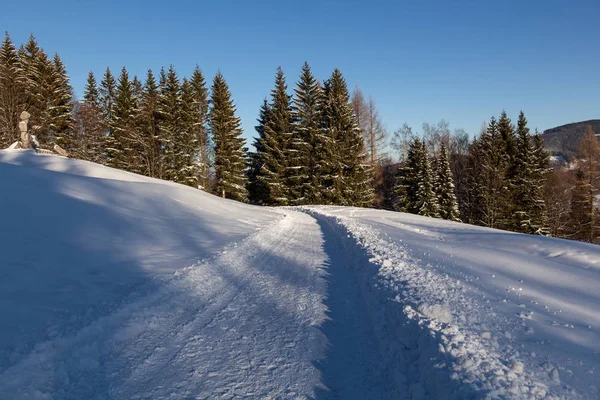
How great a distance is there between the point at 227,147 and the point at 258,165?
13.3 feet

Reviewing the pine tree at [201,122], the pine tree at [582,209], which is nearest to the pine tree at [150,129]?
the pine tree at [201,122]

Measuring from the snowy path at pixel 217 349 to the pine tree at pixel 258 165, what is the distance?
2905cm

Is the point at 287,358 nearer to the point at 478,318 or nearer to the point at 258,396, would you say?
the point at 258,396

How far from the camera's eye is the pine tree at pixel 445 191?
97.7 feet

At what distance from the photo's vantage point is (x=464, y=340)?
10.8 ft

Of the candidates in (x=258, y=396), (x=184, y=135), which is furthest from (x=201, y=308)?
(x=184, y=135)

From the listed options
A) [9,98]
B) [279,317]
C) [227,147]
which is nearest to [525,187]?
[227,147]

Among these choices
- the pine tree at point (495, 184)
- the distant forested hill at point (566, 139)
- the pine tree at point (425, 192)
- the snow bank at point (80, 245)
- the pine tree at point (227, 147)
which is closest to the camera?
the snow bank at point (80, 245)

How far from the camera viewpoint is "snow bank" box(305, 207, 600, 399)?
2.61 meters

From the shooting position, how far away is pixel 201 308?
461cm

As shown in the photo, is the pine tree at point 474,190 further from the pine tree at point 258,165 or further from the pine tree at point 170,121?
the pine tree at point 170,121

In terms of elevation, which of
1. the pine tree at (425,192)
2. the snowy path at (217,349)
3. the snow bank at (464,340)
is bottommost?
the snowy path at (217,349)

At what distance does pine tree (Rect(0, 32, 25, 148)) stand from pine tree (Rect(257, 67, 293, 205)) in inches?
934

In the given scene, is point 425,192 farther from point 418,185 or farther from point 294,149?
point 294,149
